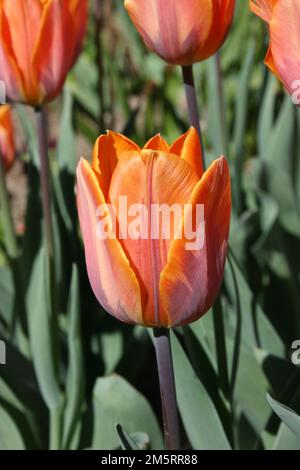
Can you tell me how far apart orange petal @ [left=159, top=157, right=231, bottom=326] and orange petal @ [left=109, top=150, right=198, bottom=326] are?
0.02 m

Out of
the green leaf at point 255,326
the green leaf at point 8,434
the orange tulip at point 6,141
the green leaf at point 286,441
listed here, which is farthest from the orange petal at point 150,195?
the orange tulip at point 6,141

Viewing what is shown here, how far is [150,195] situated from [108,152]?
9 centimetres

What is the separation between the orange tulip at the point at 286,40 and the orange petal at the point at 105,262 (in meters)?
0.22

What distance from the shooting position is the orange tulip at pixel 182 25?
912 millimetres

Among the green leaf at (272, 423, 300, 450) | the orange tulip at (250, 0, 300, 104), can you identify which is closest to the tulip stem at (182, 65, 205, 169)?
the orange tulip at (250, 0, 300, 104)

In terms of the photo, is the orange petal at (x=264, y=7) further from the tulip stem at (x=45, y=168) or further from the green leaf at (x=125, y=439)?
the green leaf at (x=125, y=439)

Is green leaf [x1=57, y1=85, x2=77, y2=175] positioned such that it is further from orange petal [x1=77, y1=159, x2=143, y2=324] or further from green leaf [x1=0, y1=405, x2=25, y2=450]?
orange petal [x1=77, y1=159, x2=143, y2=324]

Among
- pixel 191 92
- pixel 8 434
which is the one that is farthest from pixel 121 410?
Result: pixel 191 92

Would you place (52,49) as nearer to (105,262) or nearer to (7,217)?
(7,217)

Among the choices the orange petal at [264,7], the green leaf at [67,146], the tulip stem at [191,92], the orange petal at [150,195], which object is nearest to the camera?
the orange petal at [150,195]

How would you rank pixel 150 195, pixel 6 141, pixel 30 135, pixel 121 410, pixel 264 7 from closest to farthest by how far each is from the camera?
pixel 150 195 → pixel 264 7 → pixel 121 410 → pixel 6 141 → pixel 30 135

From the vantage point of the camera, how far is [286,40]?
32.4 inches

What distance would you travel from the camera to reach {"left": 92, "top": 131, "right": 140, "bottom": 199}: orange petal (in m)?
0.80

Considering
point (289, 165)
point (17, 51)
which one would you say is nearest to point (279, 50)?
point (17, 51)
